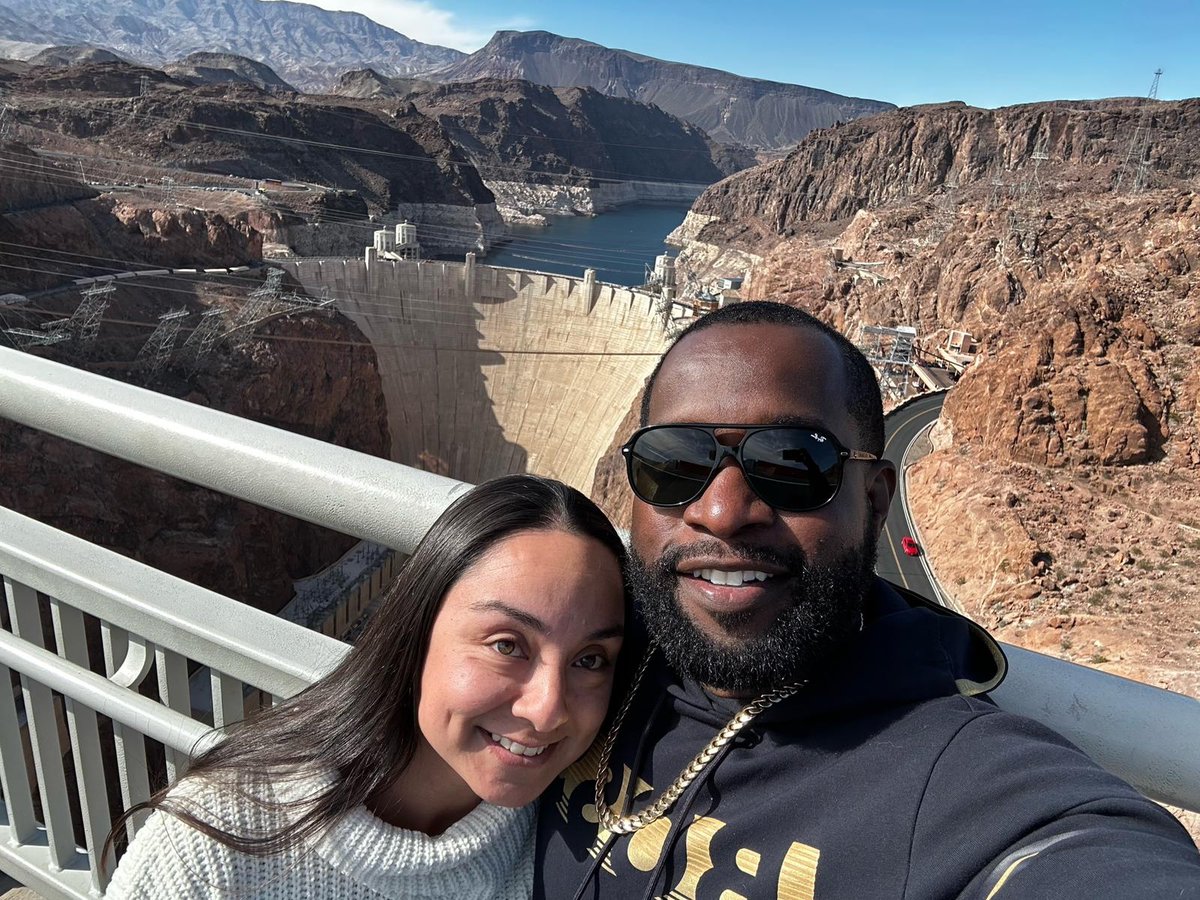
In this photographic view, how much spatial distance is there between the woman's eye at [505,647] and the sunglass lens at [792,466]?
39 centimetres

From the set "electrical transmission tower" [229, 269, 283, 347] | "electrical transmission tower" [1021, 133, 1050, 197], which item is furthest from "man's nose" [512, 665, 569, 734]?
"electrical transmission tower" [1021, 133, 1050, 197]

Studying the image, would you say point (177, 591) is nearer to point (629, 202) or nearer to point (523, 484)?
point (523, 484)

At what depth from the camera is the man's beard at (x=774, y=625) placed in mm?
1009

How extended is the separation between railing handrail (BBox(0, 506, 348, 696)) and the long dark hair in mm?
173

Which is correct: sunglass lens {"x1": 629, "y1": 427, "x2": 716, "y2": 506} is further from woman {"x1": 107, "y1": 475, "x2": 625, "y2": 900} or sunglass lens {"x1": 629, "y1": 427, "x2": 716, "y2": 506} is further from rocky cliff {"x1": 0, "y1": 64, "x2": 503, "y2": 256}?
rocky cliff {"x1": 0, "y1": 64, "x2": 503, "y2": 256}

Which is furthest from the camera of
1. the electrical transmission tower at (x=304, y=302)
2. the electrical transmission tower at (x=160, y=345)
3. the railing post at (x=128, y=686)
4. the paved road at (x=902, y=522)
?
the electrical transmission tower at (x=304, y=302)

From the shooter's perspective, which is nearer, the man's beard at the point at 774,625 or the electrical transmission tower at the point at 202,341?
the man's beard at the point at 774,625

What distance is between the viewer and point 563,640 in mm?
1049

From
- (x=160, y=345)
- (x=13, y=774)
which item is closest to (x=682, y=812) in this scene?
(x=13, y=774)

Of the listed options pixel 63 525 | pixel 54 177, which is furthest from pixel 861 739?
pixel 54 177

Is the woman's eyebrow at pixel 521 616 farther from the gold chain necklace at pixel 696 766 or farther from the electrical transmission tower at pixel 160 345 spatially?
the electrical transmission tower at pixel 160 345

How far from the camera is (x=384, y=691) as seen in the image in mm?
1117

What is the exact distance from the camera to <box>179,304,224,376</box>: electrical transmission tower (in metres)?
20.0

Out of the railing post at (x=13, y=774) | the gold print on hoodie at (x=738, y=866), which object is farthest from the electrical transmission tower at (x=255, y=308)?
the gold print on hoodie at (x=738, y=866)
